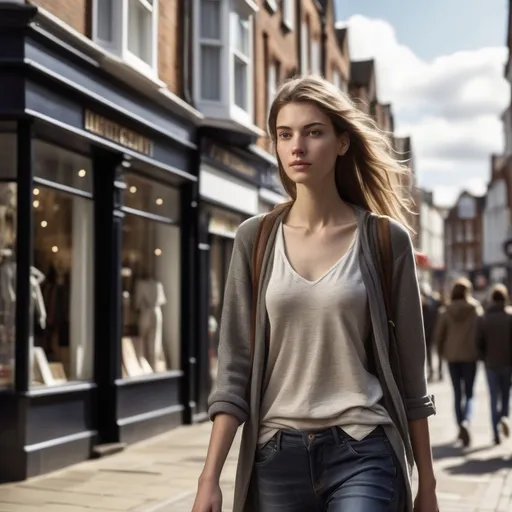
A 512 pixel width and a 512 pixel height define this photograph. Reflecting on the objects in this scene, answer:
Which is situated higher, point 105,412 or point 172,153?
point 172,153

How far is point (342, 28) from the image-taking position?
3600cm

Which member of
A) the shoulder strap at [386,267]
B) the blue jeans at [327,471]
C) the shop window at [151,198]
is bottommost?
the blue jeans at [327,471]

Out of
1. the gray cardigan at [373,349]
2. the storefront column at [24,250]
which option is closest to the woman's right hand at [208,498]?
the gray cardigan at [373,349]

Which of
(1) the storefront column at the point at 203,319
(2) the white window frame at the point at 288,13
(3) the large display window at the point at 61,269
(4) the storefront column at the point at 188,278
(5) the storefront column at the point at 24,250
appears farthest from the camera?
(2) the white window frame at the point at 288,13

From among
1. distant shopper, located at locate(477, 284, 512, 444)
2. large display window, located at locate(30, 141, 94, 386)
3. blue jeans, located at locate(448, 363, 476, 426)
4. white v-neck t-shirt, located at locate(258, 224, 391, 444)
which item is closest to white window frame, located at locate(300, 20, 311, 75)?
blue jeans, located at locate(448, 363, 476, 426)

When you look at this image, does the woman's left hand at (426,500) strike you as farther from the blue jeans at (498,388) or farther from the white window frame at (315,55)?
the white window frame at (315,55)

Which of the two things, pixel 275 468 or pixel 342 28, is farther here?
pixel 342 28

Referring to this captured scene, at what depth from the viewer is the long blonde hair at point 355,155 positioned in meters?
2.89

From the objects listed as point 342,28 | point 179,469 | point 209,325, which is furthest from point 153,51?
point 342,28

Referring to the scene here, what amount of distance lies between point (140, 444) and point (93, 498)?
3773mm

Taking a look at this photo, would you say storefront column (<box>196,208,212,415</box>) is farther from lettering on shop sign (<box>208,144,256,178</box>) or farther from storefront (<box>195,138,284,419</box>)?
lettering on shop sign (<box>208,144,256,178</box>)

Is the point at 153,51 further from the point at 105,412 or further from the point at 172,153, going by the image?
the point at 105,412

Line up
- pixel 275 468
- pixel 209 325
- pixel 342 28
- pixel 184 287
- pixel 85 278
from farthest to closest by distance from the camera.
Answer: pixel 342 28 < pixel 209 325 < pixel 184 287 < pixel 85 278 < pixel 275 468

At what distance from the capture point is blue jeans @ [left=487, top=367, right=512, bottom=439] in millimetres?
12609
